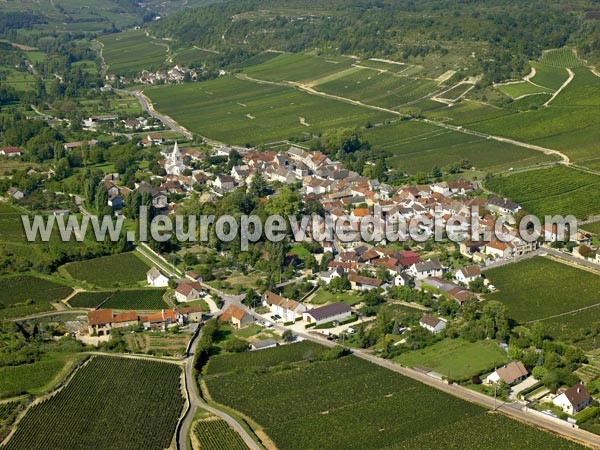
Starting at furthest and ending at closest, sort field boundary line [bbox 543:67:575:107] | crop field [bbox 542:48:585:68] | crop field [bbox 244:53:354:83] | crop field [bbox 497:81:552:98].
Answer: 1. crop field [bbox 244:53:354:83]
2. crop field [bbox 542:48:585:68]
3. crop field [bbox 497:81:552:98]
4. field boundary line [bbox 543:67:575:107]

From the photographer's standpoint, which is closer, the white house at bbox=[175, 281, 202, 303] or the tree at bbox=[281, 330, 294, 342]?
the tree at bbox=[281, 330, 294, 342]

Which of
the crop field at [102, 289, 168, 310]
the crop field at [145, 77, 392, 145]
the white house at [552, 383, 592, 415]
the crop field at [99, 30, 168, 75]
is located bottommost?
the crop field at [99, 30, 168, 75]

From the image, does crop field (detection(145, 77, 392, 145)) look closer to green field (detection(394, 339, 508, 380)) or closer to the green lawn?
the green lawn

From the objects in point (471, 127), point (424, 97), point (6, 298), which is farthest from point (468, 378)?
point (424, 97)

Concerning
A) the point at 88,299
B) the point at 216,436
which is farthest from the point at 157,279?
the point at 216,436

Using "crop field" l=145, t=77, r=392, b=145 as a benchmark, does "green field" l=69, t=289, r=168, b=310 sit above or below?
above

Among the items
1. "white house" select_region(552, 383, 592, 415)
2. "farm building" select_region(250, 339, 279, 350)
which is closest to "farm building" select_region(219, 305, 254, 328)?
"farm building" select_region(250, 339, 279, 350)

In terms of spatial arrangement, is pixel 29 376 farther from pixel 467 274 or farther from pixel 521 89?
pixel 521 89
